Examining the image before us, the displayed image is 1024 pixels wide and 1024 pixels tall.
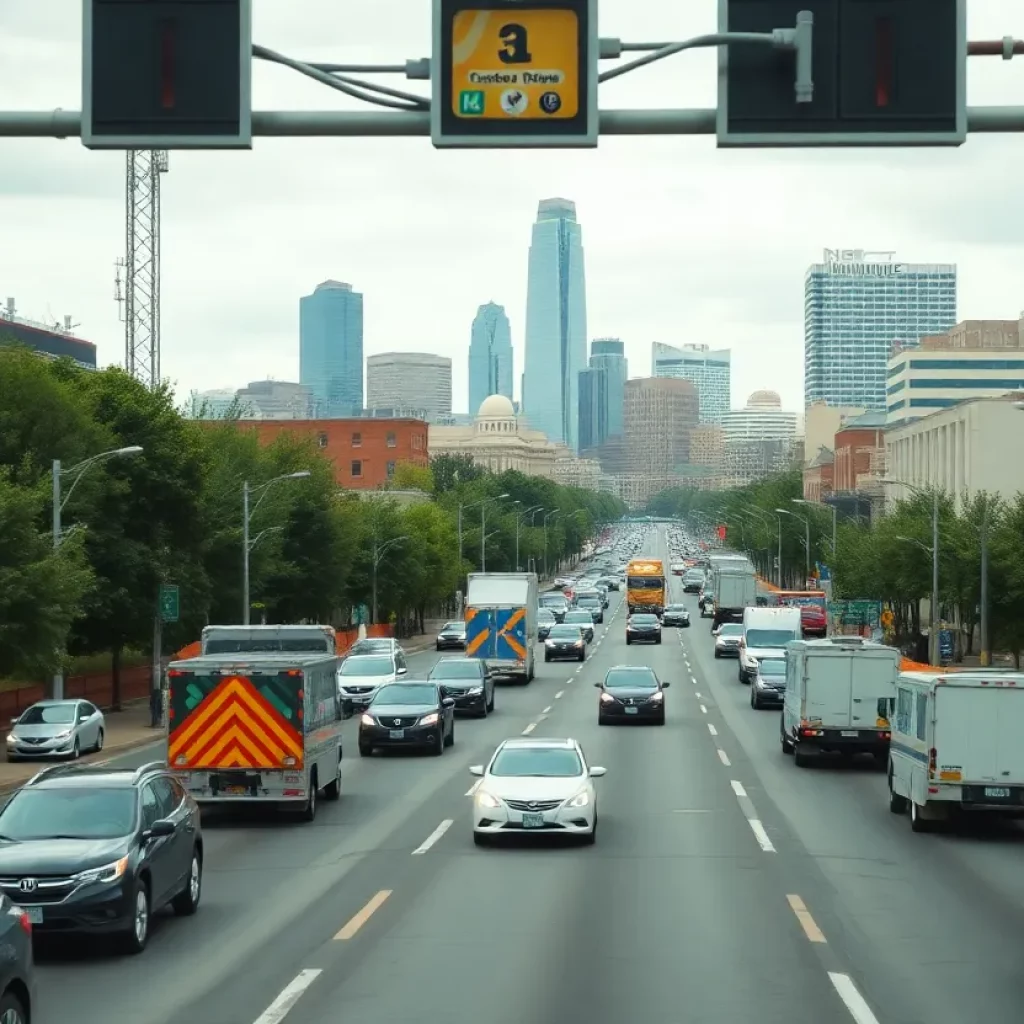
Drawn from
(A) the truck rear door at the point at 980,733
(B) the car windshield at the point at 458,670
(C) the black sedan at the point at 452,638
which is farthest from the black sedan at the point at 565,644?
(A) the truck rear door at the point at 980,733

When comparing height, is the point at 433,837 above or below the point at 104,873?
below

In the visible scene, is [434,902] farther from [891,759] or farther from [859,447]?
[859,447]

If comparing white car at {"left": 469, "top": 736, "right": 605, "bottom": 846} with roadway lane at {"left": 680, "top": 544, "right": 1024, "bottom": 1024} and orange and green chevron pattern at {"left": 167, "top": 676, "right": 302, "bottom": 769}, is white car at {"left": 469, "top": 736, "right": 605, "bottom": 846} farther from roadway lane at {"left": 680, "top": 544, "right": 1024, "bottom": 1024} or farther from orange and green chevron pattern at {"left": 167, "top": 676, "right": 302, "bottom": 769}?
orange and green chevron pattern at {"left": 167, "top": 676, "right": 302, "bottom": 769}

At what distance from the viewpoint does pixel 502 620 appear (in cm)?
6084

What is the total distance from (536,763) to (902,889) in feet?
19.5

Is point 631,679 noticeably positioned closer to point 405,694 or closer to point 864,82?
point 405,694

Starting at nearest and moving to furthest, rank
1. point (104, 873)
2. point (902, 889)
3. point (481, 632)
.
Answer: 1. point (104, 873)
2. point (902, 889)
3. point (481, 632)

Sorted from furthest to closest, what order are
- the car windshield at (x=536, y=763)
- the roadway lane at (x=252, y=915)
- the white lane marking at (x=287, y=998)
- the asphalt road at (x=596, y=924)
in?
1. the car windshield at (x=536, y=763)
2. the roadway lane at (x=252, y=915)
3. the asphalt road at (x=596, y=924)
4. the white lane marking at (x=287, y=998)

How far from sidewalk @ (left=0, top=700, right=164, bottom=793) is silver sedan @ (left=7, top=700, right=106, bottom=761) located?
0.26 meters

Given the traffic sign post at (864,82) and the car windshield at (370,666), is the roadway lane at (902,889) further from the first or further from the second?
the car windshield at (370,666)

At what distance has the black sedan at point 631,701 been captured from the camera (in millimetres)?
46062

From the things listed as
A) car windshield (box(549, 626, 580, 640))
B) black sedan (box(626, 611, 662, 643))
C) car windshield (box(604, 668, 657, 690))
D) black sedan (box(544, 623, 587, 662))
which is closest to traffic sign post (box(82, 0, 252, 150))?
car windshield (box(604, 668, 657, 690))

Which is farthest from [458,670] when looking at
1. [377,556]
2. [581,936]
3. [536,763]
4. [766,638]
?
[377,556]

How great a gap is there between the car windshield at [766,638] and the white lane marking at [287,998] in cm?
4657
